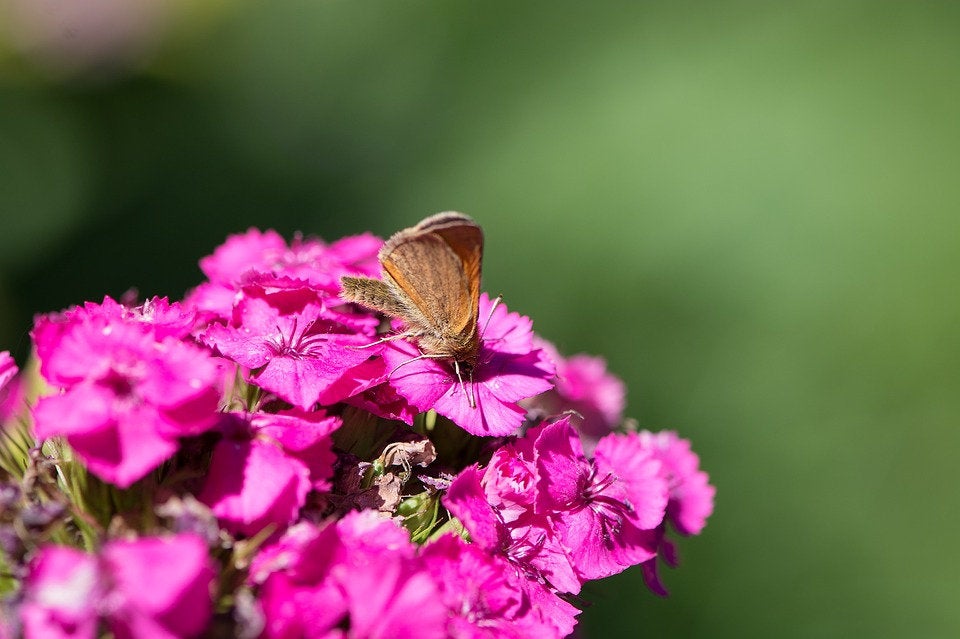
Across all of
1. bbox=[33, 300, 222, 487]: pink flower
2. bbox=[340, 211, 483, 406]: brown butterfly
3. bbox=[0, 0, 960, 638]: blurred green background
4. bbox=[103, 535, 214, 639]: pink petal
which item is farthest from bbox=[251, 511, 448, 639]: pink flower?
bbox=[0, 0, 960, 638]: blurred green background

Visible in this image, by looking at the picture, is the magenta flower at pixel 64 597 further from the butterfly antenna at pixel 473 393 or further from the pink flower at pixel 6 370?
the butterfly antenna at pixel 473 393

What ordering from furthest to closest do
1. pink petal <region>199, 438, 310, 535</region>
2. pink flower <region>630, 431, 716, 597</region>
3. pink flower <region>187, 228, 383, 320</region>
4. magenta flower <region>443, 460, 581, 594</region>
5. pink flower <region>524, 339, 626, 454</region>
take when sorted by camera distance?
1. pink flower <region>524, 339, 626, 454</region>
2. pink flower <region>630, 431, 716, 597</region>
3. pink flower <region>187, 228, 383, 320</region>
4. magenta flower <region>443, 460, 581, 594</region>
5. pink petal <region>199, 438, 310, 535</region>

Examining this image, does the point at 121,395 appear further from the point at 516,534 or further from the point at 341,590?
the point at 516,534

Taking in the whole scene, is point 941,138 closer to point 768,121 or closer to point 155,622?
point 768,121

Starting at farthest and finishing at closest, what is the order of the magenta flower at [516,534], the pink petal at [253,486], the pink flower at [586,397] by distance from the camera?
the pink flower at [586,397], the magenta flower at [516,534], the pink petal at [253,486]

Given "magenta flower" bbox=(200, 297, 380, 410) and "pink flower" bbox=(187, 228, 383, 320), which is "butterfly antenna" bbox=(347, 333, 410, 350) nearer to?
"magenta flower" bbox=(200, 297, 380, 410)

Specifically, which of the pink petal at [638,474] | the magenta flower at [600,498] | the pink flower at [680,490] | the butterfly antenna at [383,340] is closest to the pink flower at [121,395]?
the butterfly antenna at [383,340]
